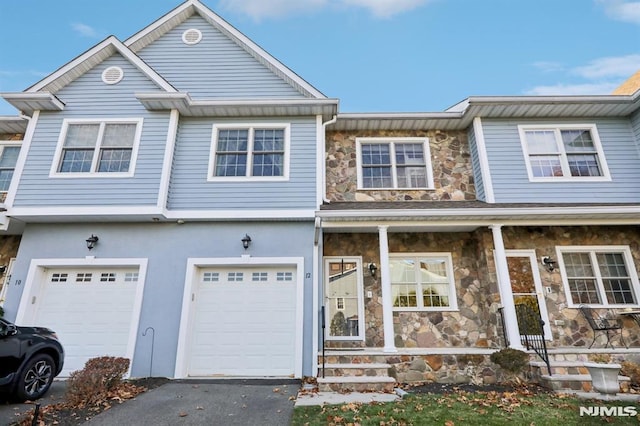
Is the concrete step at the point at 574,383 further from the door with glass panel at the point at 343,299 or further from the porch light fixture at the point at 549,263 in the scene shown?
the door with glass panel at the point at 343,299

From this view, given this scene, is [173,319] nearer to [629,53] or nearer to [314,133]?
[314,133]

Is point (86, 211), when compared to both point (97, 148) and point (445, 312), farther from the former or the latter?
point (445, 312)

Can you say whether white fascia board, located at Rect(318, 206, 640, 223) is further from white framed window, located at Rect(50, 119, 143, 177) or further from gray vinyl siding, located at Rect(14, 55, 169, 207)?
white framed window, located at Rect(50, 119, 143, 177)

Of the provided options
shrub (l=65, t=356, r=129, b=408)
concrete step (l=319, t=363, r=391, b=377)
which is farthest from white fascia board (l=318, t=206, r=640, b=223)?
shrub (l=65, t=356, r=129, b=408)

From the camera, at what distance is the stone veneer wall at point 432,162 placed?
8.77m

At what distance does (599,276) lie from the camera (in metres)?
7.98

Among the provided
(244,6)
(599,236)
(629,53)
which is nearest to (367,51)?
(244,6)

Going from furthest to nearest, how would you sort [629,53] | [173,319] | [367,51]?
[367,51] → [629,53] → [173,319]

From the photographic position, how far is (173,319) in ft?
22.9

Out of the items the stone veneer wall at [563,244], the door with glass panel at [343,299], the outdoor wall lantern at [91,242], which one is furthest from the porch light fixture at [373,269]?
the outdoor wall lantern at [91,242]

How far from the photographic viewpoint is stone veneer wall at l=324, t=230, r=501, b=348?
772 cm

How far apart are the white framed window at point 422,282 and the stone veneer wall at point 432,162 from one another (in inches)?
64.8

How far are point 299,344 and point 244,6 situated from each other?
46.6 ft

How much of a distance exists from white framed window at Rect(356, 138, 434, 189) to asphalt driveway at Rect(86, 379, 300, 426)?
5544mm
